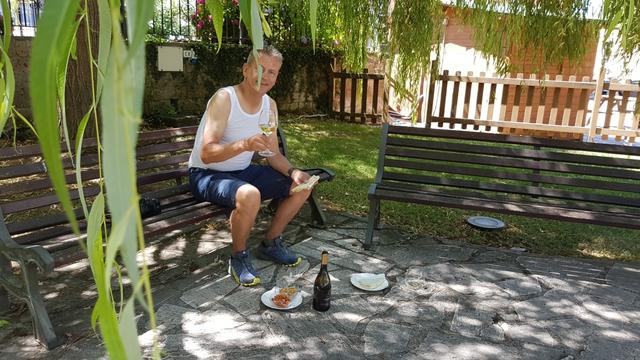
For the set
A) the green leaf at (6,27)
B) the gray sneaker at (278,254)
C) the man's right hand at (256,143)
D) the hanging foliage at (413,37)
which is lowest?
the gray sneaker at (278,254)

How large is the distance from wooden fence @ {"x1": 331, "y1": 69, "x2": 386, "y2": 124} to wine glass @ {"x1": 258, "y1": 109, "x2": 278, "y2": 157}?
22.8ft

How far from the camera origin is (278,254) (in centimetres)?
365

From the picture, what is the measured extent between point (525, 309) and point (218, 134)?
231 cm

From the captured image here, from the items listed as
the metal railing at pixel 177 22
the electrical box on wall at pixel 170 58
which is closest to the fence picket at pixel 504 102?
the metal railing at pixel 177 22

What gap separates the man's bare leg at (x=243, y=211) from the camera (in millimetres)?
3203

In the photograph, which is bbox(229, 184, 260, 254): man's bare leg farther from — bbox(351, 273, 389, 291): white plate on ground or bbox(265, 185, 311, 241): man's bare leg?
bbox(351, 273, 389, 291): white plate on ground

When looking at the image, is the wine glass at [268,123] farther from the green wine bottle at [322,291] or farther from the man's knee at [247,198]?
the green wine bottle at [322,291]

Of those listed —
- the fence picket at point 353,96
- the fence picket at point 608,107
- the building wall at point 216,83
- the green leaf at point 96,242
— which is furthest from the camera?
the fence picket at point 353,96

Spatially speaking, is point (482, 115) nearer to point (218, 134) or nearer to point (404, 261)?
point (404, 261)

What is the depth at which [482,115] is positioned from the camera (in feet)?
34.1

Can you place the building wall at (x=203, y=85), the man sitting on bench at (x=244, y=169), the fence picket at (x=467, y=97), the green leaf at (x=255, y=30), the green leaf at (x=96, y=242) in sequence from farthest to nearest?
the fence picket at (x=467, y=97), the building wall at (x=203, y=85), the man sitting on bench at (x=244, y=169), the green leaf at (x=255, y=30), the green leaf at (x=96, y=242)

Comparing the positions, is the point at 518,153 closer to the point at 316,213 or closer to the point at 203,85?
the point at 316,213

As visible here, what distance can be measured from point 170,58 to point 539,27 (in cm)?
654

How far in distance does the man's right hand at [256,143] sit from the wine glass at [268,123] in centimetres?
13
